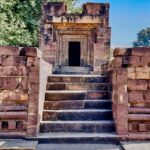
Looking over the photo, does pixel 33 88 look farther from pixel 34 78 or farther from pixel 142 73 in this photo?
pixel 142 73

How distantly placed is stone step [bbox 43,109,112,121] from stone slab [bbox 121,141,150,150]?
1.17m

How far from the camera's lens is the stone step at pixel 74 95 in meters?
7.82

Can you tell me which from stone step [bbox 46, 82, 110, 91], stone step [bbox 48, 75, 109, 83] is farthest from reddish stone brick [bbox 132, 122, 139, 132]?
stone step [bbox 48, 75, 109, 83]

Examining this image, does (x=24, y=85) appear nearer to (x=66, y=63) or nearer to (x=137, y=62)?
(x=137, y=62)

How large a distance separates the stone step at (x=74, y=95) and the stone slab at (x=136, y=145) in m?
2.00

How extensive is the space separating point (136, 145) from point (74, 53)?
7651 mm

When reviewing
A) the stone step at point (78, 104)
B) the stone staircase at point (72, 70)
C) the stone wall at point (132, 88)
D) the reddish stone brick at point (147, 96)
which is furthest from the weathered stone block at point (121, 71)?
the stone staircase at point (72, 70)

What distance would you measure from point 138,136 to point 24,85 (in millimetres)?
2961

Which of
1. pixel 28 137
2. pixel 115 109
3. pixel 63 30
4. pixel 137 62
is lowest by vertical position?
pixel 28 137

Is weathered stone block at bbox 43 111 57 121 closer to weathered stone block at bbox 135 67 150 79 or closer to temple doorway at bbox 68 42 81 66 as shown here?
weathered stone block at bbox 135 67 150 79

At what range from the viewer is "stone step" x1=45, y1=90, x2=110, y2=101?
308 inches

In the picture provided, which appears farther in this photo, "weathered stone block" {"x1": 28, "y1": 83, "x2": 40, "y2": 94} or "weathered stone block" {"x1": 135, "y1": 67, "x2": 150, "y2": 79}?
"weathered stone block" {"x1": 135, "y1": 67, "x2": 150, "y2": 79}

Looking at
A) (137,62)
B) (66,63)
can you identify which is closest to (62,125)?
(137,62)

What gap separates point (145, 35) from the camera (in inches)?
1645
